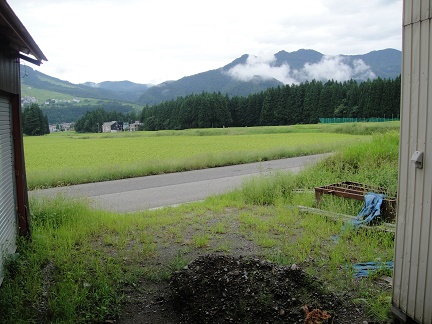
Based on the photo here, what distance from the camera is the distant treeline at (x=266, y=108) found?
78.8 meters

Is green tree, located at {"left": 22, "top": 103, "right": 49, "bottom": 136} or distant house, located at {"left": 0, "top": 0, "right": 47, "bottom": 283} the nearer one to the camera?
distant house, located at {"left": 0, "top": 0, "right": 47, "bottom": 283}

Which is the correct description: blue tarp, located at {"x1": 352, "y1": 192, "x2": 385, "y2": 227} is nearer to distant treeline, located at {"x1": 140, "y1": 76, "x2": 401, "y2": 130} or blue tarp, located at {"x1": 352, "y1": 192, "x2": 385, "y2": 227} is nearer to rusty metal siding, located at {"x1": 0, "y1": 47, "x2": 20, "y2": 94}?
rusty metal siding, located at {"x1": 0, "y1": 47, "x2": 20, "y2": 94}

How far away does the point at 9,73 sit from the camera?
5980 millimetres

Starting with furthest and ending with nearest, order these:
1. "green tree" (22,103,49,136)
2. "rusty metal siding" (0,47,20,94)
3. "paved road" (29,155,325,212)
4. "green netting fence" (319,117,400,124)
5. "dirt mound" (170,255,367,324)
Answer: "green tree" (22,103,49,136) → "green netting fence" (319,117,400,124) → "paved road" (29,155,325,212) → "rusty metal siding" (0,47,20,94) → "dirt mound" (170,255,367,324)

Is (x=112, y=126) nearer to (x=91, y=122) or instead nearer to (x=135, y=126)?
(x=91, y=122)

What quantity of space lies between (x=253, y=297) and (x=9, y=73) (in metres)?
4.80

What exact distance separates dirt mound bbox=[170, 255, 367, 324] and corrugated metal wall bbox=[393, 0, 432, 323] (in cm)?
71

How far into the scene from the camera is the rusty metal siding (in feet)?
18.1

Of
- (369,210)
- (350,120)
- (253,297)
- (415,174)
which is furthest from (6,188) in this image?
(350,120)

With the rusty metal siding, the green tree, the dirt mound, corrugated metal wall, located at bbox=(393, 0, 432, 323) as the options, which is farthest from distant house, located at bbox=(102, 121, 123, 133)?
corrugated metal wall, located at bbox=(393, 0, 432, 323)

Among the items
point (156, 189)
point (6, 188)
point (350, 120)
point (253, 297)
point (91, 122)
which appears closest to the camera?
point (253, 297)

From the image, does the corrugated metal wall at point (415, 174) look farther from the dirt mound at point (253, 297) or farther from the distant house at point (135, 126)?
the distant house at point (135, 126)

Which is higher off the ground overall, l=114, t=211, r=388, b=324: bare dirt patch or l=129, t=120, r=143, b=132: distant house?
l=129, t=120, r=143, b=132: distant house

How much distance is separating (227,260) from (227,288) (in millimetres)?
687
